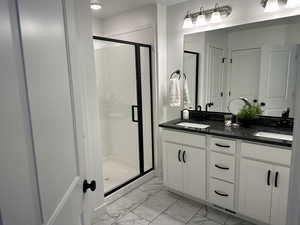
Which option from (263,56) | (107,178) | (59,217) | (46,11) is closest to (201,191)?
(107,178)

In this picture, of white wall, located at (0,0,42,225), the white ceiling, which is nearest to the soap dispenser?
the white ceiling

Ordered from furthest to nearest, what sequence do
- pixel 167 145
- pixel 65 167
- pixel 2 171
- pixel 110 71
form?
pixel 110 71 → pixel 167 145 → pixel 65 167 → pixel 2 171

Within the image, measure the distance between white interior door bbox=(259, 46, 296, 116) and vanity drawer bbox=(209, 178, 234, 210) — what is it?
96 cm

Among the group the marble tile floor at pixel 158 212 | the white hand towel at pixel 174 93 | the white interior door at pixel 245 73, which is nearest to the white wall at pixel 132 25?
the white hand towel at pixel 174 93

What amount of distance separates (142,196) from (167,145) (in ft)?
2.44

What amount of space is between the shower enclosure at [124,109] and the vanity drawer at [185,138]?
2.05 feet

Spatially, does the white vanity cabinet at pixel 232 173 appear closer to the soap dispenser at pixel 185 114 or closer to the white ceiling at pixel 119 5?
the soap dispenser at pixel 185 114

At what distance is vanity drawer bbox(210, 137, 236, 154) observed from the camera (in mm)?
1955

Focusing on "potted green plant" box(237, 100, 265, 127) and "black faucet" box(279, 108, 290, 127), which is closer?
"black faucet" box(279, 108, 290, 127)

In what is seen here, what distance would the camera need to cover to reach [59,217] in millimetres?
718

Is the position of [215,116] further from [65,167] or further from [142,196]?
[65,167]

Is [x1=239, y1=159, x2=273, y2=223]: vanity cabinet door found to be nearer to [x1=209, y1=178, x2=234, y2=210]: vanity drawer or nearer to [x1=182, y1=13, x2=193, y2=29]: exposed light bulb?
[x1=209, y1=178, x2=234, y2=210]: vanity drawer

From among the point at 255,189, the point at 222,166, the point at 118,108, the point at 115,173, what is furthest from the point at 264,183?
the point at 118,108

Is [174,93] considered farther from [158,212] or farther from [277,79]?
[158,212]
